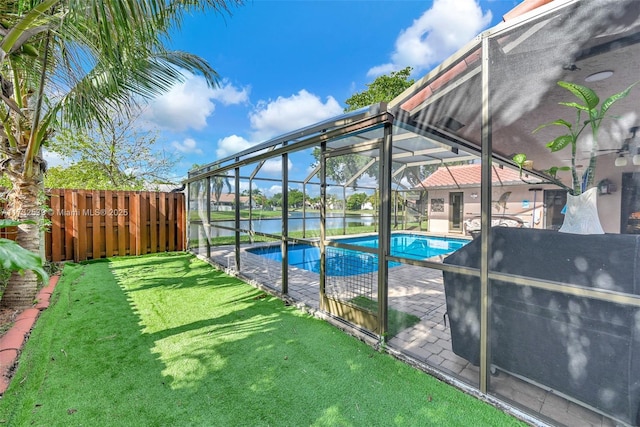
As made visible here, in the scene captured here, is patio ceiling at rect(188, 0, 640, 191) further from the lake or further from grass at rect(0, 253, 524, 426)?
grass at rect(0, 253, 524, 426)

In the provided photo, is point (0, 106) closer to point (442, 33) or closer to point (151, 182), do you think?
point (151, 182)

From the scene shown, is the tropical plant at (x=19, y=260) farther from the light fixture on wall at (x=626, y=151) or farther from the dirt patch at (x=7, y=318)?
the light fixture on wall at (x=626, y=151)

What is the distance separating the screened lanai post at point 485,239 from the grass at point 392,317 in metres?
1.02

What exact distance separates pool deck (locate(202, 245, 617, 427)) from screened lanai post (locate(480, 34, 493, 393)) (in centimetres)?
27

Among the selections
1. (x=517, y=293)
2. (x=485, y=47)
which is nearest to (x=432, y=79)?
(x=485, y=47)

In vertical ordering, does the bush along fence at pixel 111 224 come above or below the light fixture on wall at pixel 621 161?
below

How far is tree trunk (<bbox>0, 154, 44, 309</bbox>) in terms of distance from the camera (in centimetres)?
377

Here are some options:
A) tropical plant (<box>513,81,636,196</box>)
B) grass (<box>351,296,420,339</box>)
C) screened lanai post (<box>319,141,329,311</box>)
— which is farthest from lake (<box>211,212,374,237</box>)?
tropical plant (<box>513,81,636,196</box>)

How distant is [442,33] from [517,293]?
37.5 ft

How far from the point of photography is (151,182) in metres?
13.2

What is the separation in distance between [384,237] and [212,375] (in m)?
2.19

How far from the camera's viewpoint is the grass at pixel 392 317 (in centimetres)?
311

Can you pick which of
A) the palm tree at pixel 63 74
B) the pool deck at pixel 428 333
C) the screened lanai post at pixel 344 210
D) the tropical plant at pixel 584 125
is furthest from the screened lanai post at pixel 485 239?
the palm tree at pixel 63 74

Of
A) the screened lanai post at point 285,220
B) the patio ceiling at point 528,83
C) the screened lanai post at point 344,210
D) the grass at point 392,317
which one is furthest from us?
the screened lanai post at point 285,220
